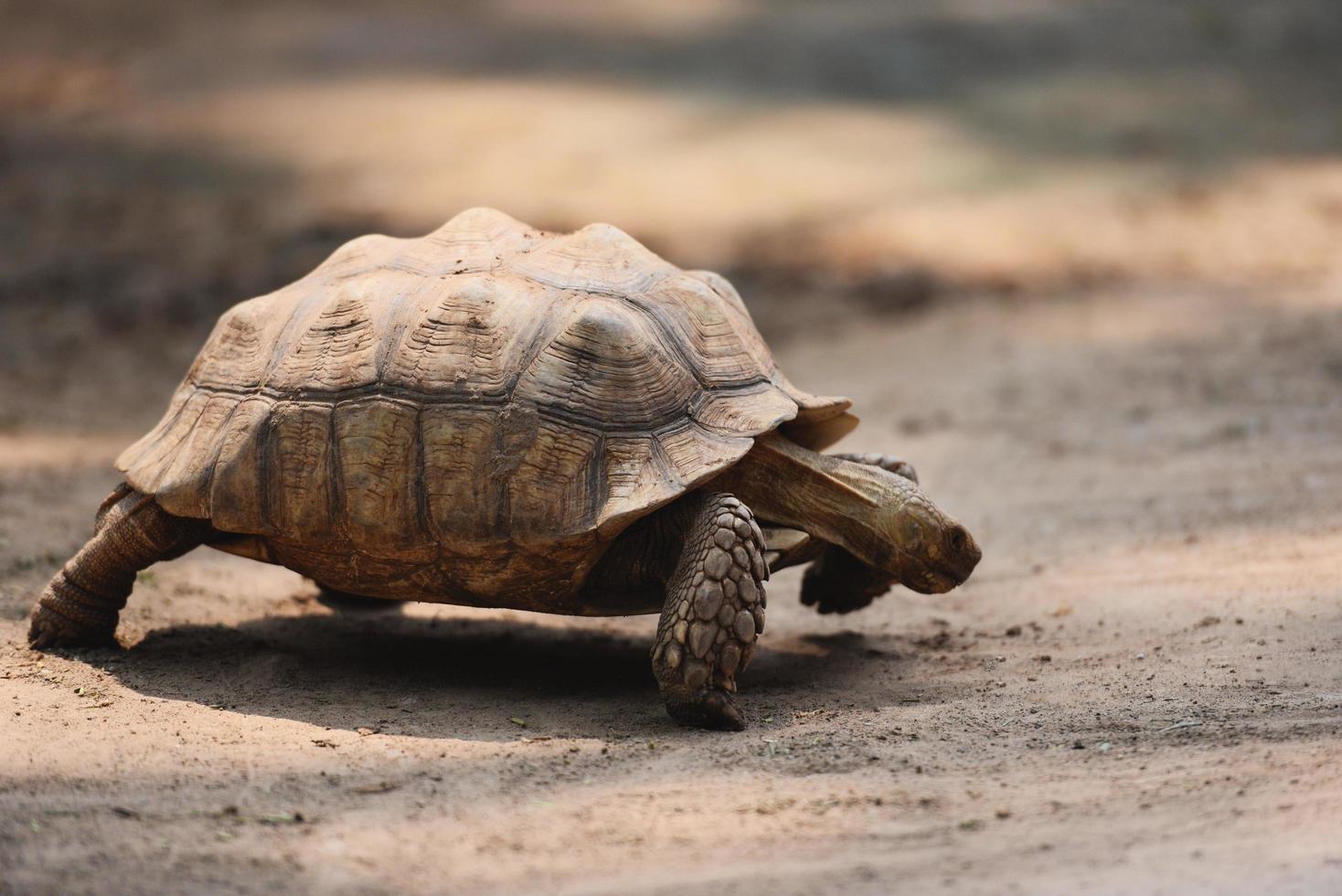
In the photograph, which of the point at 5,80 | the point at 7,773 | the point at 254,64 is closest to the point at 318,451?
the point at 7,773

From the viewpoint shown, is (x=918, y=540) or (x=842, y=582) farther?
(x=842, y=582)

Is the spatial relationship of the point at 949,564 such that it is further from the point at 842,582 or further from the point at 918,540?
the point at 842,582

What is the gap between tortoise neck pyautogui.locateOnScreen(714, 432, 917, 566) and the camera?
4.52 m

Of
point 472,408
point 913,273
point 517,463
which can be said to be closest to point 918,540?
point 517,463

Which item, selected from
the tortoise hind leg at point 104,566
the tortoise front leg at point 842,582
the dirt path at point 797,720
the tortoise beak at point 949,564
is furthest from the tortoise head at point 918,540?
the tortoise hind leg at point 104,566

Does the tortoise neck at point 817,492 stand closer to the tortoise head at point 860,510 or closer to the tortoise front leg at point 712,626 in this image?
the tortoise head at point 860,510

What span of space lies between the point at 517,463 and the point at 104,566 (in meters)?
1.69

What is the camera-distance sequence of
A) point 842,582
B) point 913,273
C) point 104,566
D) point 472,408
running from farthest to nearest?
point 913,273
point 842,582
point 104,566
point 472,408

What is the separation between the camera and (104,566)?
4.76m

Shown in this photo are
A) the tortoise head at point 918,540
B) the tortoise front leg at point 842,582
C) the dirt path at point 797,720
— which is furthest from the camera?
the tortoise front leg at point 842,582

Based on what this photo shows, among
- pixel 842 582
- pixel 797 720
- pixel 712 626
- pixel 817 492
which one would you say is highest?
pixel 817 492

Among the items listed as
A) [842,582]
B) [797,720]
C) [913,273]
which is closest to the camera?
[797,720]

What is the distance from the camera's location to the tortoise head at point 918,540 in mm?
4457

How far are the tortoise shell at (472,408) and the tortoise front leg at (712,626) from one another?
0.76 feet
